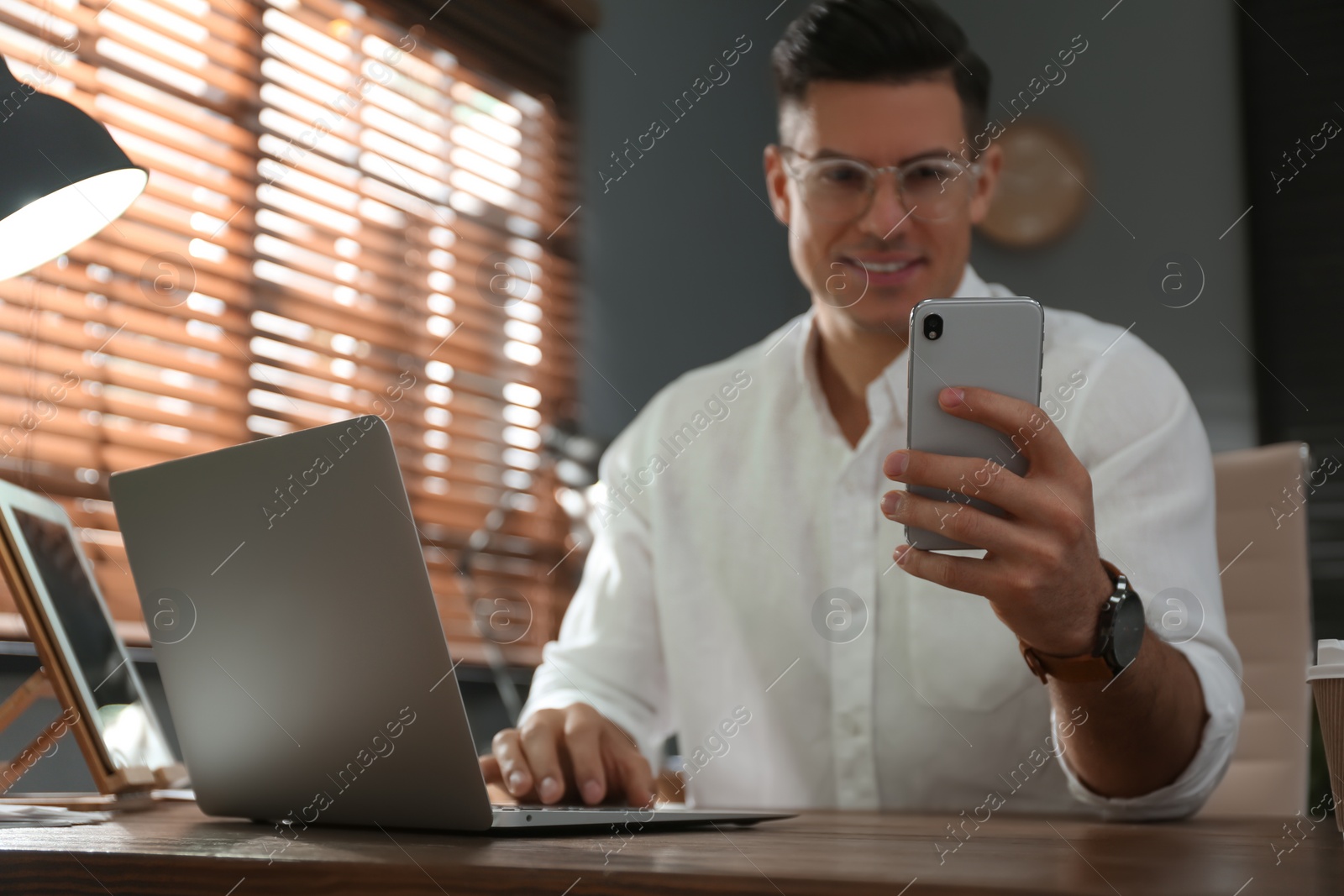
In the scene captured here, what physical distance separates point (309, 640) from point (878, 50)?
109 cm

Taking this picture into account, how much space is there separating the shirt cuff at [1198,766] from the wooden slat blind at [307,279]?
1.43 metres

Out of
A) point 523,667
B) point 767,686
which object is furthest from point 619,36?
point 767,686

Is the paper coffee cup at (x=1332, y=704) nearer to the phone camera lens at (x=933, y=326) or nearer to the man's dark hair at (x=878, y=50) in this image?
the phone camera lens at (x=933, y=326)

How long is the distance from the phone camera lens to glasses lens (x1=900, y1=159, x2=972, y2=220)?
72 centimetres

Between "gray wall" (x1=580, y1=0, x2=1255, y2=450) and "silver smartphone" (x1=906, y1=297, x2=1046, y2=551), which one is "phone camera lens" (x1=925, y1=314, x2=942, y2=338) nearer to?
"silver smartphone" (x1=906, y1=297, x2=1046, y2=551)

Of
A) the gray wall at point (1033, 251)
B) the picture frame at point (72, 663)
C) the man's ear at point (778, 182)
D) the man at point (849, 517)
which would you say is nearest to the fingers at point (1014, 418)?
the man at point (849, 517)

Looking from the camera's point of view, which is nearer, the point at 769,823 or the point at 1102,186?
the point at 769,823

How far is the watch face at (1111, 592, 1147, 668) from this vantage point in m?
0.78

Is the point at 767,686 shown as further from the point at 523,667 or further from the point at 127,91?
the point at 127,91

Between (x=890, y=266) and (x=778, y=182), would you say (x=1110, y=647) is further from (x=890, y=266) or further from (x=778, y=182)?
(x=778, y=182)

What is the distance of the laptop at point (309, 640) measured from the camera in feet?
1.91

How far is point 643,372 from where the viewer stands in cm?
298

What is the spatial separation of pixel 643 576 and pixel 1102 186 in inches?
81.9

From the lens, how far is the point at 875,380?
4.65 feet
